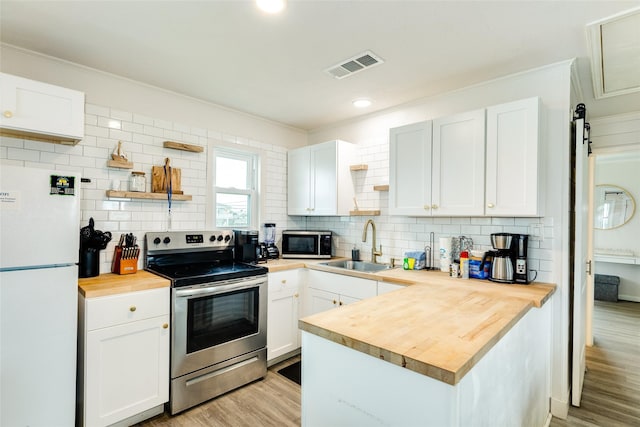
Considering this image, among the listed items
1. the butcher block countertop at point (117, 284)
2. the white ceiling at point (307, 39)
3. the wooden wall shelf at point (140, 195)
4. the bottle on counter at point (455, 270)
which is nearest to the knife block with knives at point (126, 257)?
the butcher block countertop at point (117, 284)

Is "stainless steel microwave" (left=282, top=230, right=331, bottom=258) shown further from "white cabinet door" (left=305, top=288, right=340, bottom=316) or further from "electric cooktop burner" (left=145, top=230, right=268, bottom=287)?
"electric cooktop burner" (left=145, top=230, right=268, bottom=287)

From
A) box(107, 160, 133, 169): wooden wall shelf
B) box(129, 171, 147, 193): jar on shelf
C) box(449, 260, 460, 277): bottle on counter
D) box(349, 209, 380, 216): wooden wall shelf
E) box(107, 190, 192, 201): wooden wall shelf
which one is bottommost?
box(449, 260, 460, 277): bottle on counter

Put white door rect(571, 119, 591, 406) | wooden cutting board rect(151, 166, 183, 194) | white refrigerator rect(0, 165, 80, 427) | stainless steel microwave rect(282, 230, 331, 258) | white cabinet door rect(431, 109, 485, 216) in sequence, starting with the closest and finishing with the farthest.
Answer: white refrigerator rect(0, 165, 80, 427) < white door rect(571, 119, 591, 406) < white cabinet door rect(431, 109, 485, 216) < wooden cutting board rect(151, 166, 183, 194) < stainless steel microwave rect(282, 230, 331, 258)

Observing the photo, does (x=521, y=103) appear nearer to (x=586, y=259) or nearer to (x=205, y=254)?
(x=586, y=259)

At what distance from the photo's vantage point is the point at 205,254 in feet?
9.91

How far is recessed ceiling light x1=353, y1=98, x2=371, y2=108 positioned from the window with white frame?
1258 millimetres

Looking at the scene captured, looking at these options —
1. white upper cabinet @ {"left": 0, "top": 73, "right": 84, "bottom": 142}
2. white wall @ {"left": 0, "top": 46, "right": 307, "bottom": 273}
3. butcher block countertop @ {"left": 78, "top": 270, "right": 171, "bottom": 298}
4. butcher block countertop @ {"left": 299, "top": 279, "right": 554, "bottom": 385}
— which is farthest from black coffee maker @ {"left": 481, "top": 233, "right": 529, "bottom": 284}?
white upper cabinet @ {"left": 0, "top": 73, "right": 84, "bottom": 142}

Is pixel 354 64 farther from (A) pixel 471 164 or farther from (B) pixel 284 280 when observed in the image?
(B) pixel 284 280

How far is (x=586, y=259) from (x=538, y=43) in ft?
6.19

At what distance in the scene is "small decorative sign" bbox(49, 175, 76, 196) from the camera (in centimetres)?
181

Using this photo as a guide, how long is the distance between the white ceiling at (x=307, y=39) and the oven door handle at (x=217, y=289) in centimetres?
166

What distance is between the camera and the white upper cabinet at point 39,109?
1.86 m

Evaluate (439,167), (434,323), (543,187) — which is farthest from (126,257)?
(543,187)

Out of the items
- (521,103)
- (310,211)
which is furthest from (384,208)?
(521,103)
